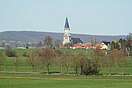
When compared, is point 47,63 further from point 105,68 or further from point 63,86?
point 63,86

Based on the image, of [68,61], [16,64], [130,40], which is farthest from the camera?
[130,40]

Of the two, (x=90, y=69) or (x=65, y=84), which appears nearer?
(x=65, y=84)

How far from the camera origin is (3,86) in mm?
53125

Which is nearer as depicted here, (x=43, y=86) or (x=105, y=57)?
(x=43, y=86)

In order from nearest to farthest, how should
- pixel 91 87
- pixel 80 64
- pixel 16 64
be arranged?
pixel 91 87 < pixel 80 64 < pixel 16 64

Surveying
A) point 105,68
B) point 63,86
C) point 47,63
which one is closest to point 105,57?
point 105,68

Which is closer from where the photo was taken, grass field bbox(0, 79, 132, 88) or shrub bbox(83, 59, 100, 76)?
grass field bbox(0, 79, 132, 88)

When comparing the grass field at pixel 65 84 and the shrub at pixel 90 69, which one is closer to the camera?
the grass field at pixel 65 84

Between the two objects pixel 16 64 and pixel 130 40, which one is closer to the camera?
pixel 16 64

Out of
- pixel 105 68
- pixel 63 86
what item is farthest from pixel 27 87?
pixel 105 68

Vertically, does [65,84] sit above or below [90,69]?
below

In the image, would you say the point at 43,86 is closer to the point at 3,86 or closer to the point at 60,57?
the point at 3,86

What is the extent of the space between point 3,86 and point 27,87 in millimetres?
3589

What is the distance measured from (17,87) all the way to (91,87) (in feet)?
31.6
